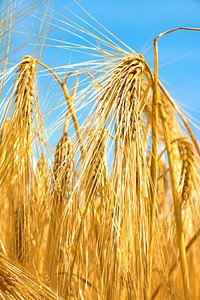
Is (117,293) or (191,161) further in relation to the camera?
(191,161)

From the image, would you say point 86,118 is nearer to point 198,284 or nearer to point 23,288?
point 23,288

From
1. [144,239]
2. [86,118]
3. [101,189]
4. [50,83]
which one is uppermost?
[50,83]

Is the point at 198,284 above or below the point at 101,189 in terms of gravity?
below

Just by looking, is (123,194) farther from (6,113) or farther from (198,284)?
(198,284)

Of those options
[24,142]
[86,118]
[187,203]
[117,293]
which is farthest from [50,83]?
[117,293]

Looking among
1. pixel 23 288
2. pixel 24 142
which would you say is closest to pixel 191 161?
pixel 24 142

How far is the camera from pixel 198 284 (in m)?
2.08

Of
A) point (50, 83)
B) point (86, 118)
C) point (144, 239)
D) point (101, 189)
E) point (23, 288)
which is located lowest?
point (23, 288)

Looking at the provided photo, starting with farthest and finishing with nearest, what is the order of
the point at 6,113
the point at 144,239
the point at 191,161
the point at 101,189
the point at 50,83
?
the point at 191,161 < the point at 50,83 < the point at 6,113 < the point at 101,189 < the point at 144,239

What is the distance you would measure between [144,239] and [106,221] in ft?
0.36

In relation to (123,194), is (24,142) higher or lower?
higher

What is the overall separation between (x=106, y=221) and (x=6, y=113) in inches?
19.0

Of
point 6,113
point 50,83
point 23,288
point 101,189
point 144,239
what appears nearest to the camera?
point 23,288

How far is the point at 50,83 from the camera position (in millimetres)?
1842
